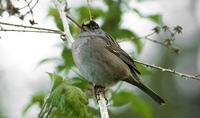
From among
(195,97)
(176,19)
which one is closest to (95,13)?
(195,97)

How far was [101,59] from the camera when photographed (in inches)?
233

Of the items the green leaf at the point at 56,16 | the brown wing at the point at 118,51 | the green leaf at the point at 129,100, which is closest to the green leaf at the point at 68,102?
the green leaf at the point at 129,100

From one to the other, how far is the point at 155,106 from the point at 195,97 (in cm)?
163

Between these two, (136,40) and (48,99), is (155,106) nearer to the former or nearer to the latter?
(136,40)

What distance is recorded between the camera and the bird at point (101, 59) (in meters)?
5.61

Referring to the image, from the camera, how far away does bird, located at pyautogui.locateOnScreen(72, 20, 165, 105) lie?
5.61 m

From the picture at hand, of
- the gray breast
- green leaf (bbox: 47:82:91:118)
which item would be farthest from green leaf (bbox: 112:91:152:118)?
green leaf (bbox: 47:82:91:118)

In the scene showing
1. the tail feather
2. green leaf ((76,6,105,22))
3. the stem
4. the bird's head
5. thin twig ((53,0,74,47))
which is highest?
green leaf ((76,6,105,22))

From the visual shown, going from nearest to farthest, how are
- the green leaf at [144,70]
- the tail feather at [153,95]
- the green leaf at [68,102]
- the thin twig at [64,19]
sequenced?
1. the green leaf at [68,102]
2. the thin twig at [64,19]
3. the green leaf at [144,70]
4. the tail feather at [153,95]

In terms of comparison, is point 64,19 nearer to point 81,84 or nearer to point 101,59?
point 81,84

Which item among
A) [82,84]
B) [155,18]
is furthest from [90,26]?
[155,18]

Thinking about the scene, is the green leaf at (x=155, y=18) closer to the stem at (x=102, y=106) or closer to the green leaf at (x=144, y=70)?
the green leaf at (x=144, y=70)

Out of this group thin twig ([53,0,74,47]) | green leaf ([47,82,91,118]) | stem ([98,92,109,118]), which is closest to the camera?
green leaf ([47,82,91,118])

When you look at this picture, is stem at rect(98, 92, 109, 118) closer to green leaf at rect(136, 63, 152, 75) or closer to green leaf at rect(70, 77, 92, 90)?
green leaf at rect(70, 77, 92, 90)
